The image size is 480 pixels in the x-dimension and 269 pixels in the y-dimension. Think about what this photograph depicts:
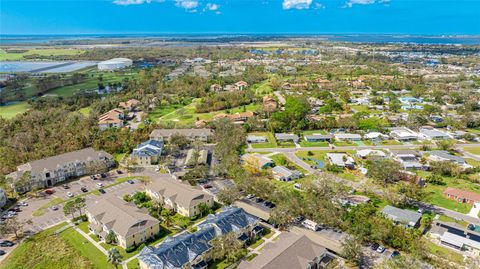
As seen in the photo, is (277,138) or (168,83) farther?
(168,83)

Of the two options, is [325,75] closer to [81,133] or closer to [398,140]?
[398,140]

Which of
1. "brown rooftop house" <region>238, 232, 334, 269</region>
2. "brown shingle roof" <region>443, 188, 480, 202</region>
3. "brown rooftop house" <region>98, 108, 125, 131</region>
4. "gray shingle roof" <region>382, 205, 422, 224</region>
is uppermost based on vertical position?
"brown rooftop house" <region>98, 108, 125, 131</region>

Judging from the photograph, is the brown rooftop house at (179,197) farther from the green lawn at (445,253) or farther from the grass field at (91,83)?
the grass field at (91,83)

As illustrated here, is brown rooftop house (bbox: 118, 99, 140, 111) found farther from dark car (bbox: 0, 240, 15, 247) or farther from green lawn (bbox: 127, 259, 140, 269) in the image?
green lawn (bbox: 127, 259, 140, 269)

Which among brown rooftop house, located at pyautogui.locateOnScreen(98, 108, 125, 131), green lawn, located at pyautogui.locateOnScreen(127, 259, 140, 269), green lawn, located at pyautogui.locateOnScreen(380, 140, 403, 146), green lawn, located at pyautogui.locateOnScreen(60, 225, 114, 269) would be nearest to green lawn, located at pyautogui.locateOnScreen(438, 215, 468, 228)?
green lawn, located at pyautogui.locateOnScreen(380, 140, 403, 146)

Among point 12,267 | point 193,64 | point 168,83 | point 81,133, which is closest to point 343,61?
point 193,64

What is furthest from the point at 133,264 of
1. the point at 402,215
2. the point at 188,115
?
the point at 188,115

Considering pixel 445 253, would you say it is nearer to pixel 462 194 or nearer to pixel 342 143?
pixel 462 194
